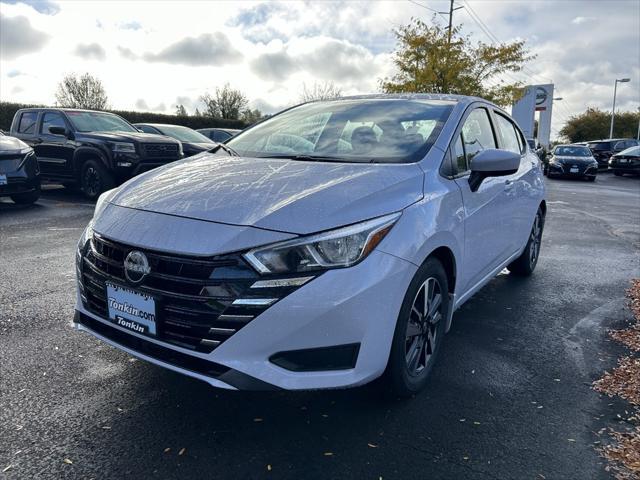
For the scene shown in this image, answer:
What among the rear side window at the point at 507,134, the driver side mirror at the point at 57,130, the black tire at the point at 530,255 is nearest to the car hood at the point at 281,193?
the rear side window at the point at 507,134

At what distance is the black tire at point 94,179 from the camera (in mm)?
9562

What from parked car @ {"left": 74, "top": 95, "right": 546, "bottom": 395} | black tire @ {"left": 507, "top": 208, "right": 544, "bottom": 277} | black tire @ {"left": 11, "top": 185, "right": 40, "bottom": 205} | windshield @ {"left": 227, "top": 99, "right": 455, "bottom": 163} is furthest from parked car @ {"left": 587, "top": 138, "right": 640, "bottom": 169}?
parked car @ {"left": 74, "top": 95, "right": 546, "bottom": 395}

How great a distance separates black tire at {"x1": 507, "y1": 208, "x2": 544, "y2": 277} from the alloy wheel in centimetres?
259

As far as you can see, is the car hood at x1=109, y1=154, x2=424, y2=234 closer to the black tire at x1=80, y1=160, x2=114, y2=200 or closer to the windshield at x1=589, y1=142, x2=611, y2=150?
the black tire at x1=80, y1=160, x2=114, y2=200

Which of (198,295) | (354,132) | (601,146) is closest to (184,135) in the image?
(354,132)

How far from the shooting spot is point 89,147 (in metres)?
9.62

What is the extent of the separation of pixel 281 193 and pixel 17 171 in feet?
25.9

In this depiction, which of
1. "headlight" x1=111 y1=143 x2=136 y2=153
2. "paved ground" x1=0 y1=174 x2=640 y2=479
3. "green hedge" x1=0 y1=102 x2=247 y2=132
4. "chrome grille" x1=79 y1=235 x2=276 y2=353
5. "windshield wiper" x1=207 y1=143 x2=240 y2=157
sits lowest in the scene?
"paved ground" x1=0 y1=174 x2=640 y2=479

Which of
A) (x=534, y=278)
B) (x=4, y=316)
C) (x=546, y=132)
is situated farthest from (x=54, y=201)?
(x=546, y=132)

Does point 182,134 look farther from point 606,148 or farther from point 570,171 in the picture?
point 606,148

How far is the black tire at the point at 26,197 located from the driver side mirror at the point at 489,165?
27.2ft

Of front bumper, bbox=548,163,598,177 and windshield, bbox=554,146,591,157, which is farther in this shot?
windshield, bbox=554,146,591,157

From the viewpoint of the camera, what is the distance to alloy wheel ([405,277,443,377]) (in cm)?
270

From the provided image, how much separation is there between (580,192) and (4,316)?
16201mm
